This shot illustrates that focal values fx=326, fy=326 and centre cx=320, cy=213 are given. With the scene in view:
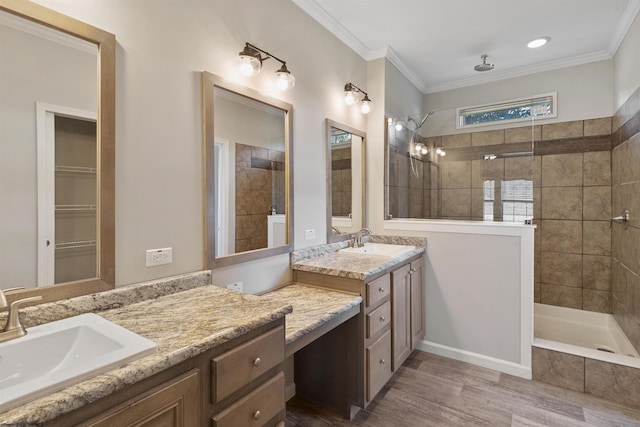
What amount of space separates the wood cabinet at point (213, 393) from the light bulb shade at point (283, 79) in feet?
4.69

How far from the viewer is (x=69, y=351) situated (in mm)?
1046

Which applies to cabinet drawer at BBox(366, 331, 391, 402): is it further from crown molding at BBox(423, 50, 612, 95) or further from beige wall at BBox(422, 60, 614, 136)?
crown molding at BBox(423, 50, 612, 95)

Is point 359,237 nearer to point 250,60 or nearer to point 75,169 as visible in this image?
point 250,60

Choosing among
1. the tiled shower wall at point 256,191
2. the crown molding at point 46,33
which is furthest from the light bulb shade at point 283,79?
the crown molding at point 46,33

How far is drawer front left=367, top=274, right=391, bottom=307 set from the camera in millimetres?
2033

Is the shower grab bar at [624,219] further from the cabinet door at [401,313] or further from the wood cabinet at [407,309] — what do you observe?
the cabinet door at [401,313]

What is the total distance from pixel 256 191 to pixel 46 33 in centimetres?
113

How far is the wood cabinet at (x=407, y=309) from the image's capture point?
237 cm

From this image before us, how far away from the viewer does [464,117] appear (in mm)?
3504

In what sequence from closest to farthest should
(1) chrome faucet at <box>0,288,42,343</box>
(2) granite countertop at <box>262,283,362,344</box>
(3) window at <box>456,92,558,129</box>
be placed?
(1) chrome faucet at <box>0,288,42,343</box> → (2) granite countertop at <box>262,283,362,344</box> → (3) window at <box>456,92,558,129</box>

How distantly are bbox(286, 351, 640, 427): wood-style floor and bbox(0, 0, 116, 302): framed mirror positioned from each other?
155cm

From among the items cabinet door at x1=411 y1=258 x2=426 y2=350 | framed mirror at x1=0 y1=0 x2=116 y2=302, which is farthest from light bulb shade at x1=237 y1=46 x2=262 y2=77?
cabinet door at x1=411 y1=258 x2=426 y2=350

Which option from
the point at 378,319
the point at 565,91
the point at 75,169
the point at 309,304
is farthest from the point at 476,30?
the point at 75,169

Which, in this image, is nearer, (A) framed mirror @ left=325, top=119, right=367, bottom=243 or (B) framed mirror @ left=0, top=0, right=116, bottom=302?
(B) framed mirror @ left=0, top=0, right=116, bottom=302
